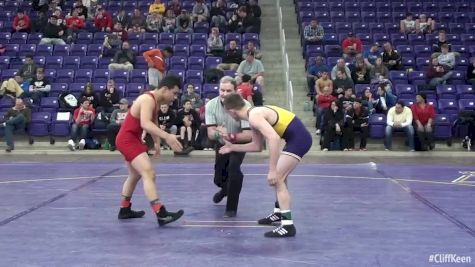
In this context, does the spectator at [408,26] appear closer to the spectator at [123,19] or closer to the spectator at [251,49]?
the spectator at [251,49]

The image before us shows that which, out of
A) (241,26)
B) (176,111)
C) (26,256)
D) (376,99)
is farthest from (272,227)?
(241,26)

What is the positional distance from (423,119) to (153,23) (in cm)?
847

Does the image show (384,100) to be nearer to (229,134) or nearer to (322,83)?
(322,83)

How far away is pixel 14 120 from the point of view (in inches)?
673

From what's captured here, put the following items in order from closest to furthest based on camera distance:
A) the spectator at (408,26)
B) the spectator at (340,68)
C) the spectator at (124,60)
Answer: the spectator at (340,68) → the spectator at (124,60) → the spectator at (408,26)

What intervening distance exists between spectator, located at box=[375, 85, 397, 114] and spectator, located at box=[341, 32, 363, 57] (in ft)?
7.45

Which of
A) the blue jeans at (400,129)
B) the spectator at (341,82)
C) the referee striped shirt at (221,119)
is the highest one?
the referee striped shirt at (221,119)

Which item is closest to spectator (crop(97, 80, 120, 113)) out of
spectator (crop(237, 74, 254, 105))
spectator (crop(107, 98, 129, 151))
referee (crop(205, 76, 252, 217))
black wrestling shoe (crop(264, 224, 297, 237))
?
spectator (crop(107, 98, 129, 151))

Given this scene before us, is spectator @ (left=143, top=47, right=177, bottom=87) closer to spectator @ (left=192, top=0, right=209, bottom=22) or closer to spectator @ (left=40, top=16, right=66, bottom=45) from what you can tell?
spectator @ (left=192, top=0, right=209, bottom=22)

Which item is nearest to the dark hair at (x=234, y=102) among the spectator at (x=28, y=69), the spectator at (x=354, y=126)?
the spectator at (x=354, y=126)

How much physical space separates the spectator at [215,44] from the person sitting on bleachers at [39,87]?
171 inches

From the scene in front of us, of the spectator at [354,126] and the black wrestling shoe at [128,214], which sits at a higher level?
the black wrestling shoe at [128,214]

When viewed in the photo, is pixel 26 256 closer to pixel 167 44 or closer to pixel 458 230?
pixel 458 230

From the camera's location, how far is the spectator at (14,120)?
669 inches
